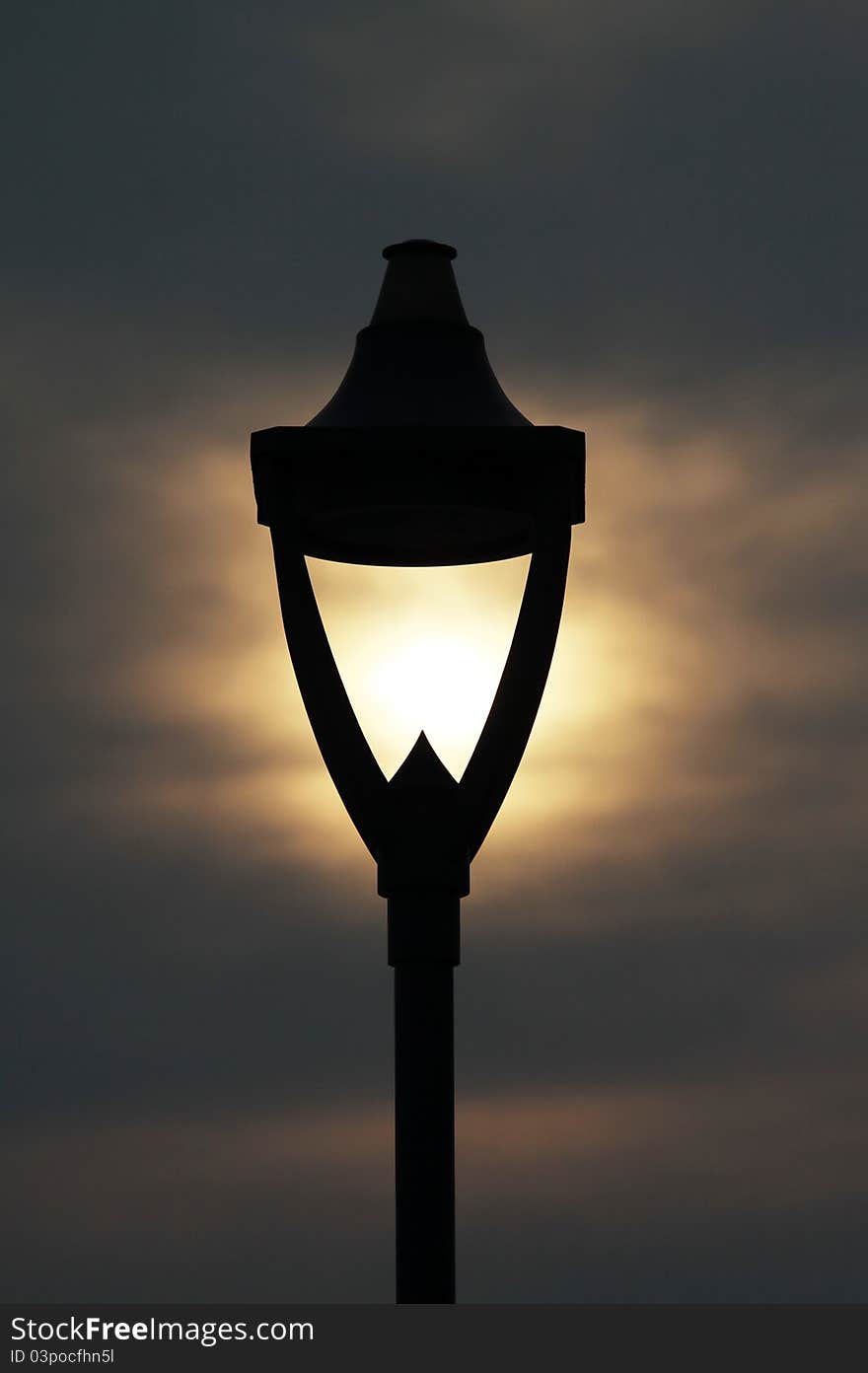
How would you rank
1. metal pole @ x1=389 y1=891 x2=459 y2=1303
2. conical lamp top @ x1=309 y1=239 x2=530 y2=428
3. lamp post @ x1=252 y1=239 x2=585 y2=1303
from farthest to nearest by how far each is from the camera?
conical lamp top @ x1=309 y1=239 x2=530 y2=428 → lamp post @ x1=252 y1=239 x2=585 y2=1303 → metal pole @ x1=389 y1=891 x2=459 y2=1303

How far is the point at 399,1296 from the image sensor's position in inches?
308

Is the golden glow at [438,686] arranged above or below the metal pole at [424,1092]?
above

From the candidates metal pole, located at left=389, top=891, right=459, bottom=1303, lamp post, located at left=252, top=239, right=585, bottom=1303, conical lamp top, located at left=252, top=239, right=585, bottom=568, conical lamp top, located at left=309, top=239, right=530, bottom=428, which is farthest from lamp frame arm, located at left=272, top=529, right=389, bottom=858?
conical lamp top, located at left=309, top=239, right=530, bottom=428

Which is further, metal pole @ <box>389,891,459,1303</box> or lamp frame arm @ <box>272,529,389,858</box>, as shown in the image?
lamp frame arm @ <box>272,529,389,858</box>

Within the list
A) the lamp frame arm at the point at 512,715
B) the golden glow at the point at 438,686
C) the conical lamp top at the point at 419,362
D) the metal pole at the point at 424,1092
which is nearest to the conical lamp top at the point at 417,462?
the conical lamp top at the point at 419,362

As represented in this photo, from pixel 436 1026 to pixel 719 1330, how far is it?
5.33 feet

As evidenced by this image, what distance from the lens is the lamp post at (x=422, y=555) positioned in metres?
8.05

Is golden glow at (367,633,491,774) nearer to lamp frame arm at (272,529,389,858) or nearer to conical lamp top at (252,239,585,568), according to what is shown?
lamp frame arm at (272,529,389,858)

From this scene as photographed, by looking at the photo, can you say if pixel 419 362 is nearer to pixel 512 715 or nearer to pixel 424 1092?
pixel 512 715

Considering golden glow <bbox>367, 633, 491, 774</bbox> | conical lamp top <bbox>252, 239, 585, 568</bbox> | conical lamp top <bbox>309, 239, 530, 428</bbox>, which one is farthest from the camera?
conical lamp top <bbox>309, 239, 530, 428</bbox>

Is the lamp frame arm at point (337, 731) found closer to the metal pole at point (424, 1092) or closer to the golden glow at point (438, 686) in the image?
the metal pole at point (424, 1092)

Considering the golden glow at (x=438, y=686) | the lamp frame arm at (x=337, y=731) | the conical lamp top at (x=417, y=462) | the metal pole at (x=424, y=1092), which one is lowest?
the metal pole at (x=424, y=1092)

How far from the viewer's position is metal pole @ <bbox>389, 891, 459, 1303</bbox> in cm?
786

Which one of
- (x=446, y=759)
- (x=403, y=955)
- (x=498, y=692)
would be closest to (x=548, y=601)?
(x=498, y=692)
